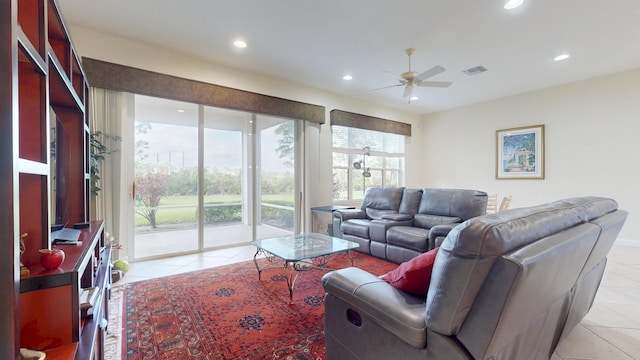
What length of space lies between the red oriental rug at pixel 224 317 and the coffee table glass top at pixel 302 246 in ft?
1.22

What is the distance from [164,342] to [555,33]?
196 inches

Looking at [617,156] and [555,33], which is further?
[617,156]

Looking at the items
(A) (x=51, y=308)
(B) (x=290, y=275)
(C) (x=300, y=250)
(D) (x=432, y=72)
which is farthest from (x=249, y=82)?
(A) (x=51, y=308)

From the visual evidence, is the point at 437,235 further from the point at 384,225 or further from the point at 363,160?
the point at 363,160

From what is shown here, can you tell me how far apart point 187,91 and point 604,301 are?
5.24 meters

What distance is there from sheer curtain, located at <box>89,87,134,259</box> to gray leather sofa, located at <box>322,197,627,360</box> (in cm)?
319

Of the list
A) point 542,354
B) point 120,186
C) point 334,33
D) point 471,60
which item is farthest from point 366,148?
point 542,354

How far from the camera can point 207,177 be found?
434 centimetres

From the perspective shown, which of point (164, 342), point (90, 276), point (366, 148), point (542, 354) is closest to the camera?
point (542, 354)

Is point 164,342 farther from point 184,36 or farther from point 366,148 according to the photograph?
point 366,148

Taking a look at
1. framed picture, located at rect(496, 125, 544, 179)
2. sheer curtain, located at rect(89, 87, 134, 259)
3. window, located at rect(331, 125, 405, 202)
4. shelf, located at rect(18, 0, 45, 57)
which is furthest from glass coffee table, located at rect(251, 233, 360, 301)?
framed picture, located at rect(496, 125, 544, 179)

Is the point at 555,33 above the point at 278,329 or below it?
above

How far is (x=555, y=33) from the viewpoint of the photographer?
3.29 metres

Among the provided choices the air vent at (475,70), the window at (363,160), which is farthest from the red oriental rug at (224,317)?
the air vent at (475,70)
